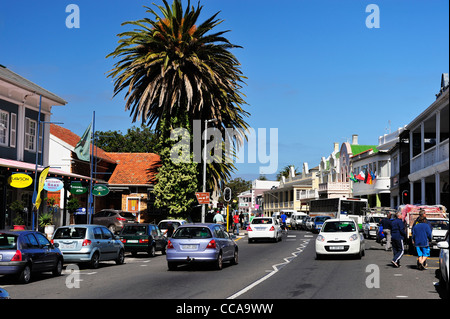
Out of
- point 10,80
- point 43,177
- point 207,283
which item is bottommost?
point 207,283

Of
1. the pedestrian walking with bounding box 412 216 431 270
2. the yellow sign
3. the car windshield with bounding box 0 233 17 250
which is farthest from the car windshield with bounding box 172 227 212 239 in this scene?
the yellow sign

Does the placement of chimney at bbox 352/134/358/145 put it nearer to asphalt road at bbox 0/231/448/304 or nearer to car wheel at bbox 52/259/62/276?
asphalt road at bbox 0/231/448/304

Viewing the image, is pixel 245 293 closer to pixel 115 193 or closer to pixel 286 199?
pixel 115 193

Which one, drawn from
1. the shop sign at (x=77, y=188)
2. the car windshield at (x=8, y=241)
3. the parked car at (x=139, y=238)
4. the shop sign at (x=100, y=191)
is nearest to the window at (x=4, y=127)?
the shop sign at (x=77, y=188)

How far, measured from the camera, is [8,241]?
52.6ft

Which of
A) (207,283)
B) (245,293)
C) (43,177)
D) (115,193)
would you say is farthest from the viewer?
(115,193)

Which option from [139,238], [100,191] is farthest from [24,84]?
[139,238]

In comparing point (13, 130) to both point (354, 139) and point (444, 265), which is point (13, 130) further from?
point (354, 139)

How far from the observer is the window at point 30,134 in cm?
3167

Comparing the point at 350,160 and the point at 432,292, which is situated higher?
the point at 350,160

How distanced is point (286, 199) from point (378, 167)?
48.8 meters

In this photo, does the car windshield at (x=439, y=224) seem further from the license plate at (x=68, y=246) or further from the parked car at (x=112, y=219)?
the parked car at (x=112, y=219)

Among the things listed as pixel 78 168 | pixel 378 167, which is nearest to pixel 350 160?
pixel 378 167
